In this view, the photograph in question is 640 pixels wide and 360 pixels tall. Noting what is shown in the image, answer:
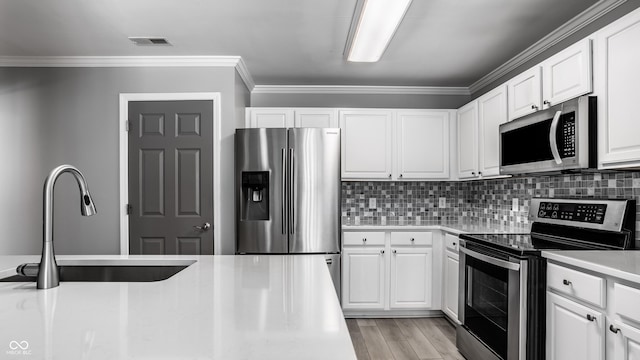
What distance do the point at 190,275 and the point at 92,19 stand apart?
2.12 meters

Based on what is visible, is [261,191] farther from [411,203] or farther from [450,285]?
[450,285]

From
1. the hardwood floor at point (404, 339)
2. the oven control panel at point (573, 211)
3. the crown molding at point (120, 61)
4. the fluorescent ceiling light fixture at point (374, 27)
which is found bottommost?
the hardwood floor at point (404, 339)

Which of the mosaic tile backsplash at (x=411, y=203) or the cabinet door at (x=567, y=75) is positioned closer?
the cabinet door at (x=567, y=75)

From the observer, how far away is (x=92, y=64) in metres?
3.55

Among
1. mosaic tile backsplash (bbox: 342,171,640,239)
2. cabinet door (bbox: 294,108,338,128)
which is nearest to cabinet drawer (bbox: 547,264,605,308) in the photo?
mosaic tile backsplash (bbox: 342,171,640,239)

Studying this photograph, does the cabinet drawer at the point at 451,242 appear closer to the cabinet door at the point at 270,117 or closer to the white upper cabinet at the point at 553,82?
the white upper cabinet at the point at 553,82

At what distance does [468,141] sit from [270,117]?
75.0 inches

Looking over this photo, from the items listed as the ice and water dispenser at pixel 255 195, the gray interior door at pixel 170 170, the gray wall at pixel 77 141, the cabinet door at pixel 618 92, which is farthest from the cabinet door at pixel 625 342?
the gray interior door at pixel 170 170

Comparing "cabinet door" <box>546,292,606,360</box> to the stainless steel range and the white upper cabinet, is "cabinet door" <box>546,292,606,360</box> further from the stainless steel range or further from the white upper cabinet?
the white upper cabinet

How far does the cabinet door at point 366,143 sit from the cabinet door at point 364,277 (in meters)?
0.76

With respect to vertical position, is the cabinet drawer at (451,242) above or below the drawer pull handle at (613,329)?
above

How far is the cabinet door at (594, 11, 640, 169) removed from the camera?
1.88 meters

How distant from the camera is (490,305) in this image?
8.51 feet

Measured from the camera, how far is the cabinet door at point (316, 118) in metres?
4.05
